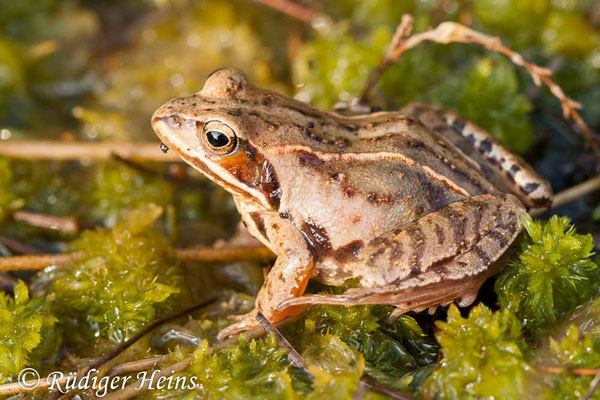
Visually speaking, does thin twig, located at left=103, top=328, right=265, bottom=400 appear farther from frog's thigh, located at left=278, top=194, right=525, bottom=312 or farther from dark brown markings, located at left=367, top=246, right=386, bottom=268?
dark brown markings, located at left=367, top=246, right=386, bottom=268

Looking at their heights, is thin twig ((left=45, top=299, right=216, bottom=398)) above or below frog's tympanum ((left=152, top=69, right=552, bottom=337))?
below

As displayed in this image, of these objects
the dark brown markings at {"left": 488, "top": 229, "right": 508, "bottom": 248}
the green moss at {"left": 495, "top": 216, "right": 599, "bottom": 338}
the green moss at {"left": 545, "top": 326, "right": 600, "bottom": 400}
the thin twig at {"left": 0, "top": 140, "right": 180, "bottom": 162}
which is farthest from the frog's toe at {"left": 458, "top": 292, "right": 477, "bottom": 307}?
the thin twig at {"left": 0, "top": 140, "right": 180, "bottom": 162}

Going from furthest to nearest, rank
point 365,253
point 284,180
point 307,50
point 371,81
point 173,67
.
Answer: point 173,67
point 307,50
point 371,81
point 284,180
point 365,253

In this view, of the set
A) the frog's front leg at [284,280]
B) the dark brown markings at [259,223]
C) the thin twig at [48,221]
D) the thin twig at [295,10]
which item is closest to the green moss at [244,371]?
the frog's front leg at [284,280]

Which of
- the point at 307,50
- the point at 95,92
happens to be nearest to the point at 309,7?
the point at 307,50

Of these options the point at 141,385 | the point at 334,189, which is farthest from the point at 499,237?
the point at 141,385

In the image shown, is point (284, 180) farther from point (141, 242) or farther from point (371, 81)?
point (371, 81)
